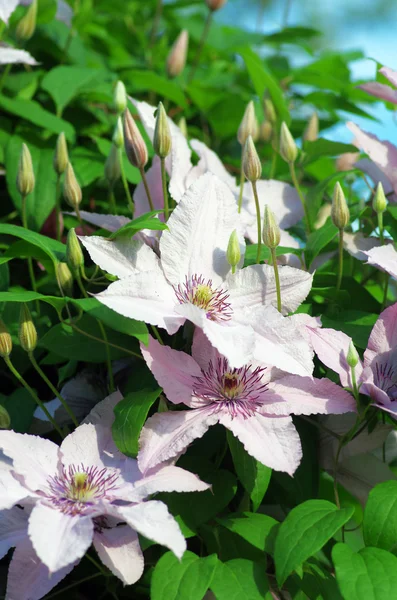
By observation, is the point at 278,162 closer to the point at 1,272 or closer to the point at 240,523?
the point at 1,272

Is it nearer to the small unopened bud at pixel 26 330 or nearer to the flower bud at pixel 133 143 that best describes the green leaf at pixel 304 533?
the small unopened bud at pixel 26 330

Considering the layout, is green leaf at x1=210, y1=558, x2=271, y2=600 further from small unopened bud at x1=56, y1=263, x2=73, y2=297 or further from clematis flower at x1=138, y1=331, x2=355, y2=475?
small unopened bud at x1=56, y1=263, x2=73, y2=297

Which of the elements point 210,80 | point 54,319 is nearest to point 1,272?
point 54,319

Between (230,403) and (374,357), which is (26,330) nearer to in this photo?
(230,403)

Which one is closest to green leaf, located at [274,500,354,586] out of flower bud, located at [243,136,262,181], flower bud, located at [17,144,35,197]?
flower bud, located at [243,136,262,181]

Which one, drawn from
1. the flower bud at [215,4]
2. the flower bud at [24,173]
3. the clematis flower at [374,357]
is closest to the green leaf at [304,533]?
the clematis flower at [374,357]

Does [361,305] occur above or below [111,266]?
below
